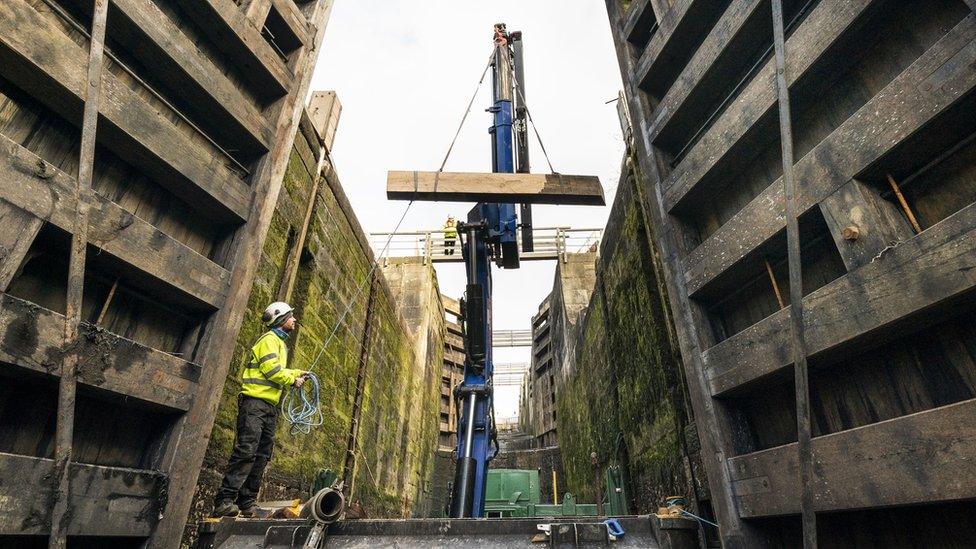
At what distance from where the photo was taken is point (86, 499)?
2.84m

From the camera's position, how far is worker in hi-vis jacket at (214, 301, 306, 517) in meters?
3.91

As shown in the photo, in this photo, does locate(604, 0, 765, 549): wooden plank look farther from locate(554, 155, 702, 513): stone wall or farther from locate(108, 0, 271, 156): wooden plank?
locate(108, 0, 271, 156): wooden plank

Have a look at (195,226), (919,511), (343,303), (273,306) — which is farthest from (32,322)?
(343,303)

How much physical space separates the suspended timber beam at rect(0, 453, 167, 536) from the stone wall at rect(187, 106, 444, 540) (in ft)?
2.71

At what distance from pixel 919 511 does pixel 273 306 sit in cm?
470

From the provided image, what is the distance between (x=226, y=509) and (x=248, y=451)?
435mm

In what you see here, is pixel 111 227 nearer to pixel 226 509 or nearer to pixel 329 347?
pixel 226 509

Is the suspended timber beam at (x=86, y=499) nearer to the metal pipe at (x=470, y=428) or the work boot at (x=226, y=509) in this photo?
the work boot at (x=226, y=509)

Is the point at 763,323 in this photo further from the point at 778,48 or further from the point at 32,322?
the point at 32,322

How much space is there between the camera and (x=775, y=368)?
3299 mm

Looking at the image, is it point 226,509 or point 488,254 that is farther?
point 488,254

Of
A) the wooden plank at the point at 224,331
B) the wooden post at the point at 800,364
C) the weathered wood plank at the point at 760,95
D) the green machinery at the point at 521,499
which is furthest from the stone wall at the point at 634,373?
the wooden plank at the point at 224,331

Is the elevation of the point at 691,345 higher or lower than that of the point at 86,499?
higher

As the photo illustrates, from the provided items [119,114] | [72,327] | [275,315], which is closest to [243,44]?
[119,114]
